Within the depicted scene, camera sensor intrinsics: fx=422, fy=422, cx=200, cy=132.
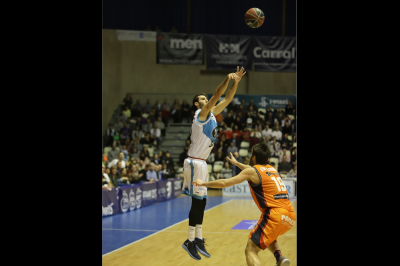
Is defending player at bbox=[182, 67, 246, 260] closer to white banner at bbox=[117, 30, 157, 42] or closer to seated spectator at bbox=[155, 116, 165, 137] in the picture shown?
seated spectator at bbox=[155, 116, 165, 137]

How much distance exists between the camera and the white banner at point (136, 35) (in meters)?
20.4

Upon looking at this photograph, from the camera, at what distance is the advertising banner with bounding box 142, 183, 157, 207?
12.6 m

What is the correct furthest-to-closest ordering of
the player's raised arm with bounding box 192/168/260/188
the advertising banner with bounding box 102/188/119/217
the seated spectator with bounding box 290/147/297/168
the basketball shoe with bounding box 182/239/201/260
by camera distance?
the seated spectator with bounding box 290/147/297/168, the advertising banner with bounding box 102/188/119/217, the basketball shoe with bounding box 182/239/201/260, the player's raised arm with bounding box 192/168/260/188

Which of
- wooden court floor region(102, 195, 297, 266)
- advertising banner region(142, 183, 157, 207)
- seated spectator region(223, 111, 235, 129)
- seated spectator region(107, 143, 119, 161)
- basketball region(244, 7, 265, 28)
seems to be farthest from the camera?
seated spectator region(223, 111, 235, 129)

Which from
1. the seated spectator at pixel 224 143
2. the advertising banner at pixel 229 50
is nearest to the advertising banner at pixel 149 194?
the seated spectator at pixel 224 143

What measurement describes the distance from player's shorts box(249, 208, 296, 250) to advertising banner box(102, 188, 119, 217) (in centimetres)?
614

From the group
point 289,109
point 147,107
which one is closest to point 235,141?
point 289,109

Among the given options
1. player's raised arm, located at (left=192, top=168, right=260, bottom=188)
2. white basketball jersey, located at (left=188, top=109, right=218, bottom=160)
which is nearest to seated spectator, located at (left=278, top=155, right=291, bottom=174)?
white basketball jersey, located at (left=188, top=109, right=218, bottom=160)

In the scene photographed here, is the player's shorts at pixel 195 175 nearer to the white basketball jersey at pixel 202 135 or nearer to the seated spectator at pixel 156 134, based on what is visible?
the white basketball jersey at pixel 202 135

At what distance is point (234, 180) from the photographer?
445 cm

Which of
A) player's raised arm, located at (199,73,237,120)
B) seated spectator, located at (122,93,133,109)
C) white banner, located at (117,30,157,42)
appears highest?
white banner, located at (117,30,157,42)
